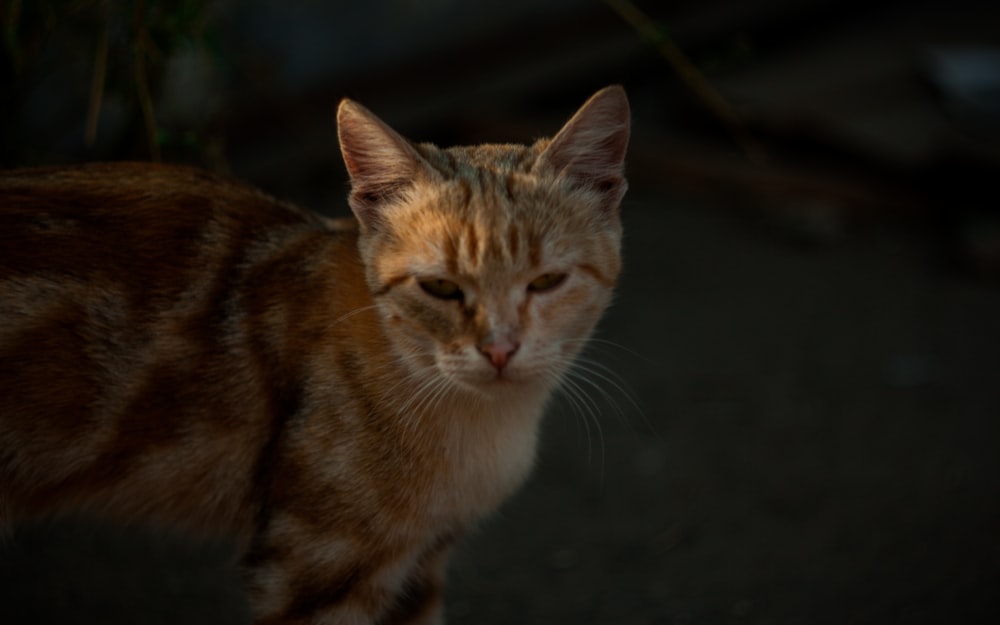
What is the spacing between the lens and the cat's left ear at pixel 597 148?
2592 mm

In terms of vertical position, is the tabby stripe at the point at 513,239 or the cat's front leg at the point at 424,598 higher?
the tabby stripe at the point at 513,239

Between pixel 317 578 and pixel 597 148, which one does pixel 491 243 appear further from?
pixel 317 578

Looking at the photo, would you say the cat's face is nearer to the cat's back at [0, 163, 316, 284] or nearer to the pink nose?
the pink nose

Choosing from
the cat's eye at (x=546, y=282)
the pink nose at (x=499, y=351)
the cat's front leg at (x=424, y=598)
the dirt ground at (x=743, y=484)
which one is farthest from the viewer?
the dirt ground at (x=743, y=484)

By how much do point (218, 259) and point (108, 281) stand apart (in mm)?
265

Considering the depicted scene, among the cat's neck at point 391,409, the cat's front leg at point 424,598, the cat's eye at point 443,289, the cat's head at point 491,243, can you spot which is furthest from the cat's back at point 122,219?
the cat's front leg at point 424,598

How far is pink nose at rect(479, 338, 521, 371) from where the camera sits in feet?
8.00

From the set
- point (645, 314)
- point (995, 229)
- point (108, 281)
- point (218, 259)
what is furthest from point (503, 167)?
point (995, 229)

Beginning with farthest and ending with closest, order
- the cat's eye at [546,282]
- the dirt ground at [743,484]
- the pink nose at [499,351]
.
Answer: the dirt ground at [743,484]
the cat's eye at [546,282]
the pink nose at [499,351]

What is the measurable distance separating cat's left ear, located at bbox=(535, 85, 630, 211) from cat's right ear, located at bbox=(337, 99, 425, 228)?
326 millimetres

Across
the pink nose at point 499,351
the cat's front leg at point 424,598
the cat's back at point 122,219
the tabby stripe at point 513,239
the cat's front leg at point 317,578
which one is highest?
the cat's back at point 122,219

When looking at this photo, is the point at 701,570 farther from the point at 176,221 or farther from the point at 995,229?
the point at 995,229

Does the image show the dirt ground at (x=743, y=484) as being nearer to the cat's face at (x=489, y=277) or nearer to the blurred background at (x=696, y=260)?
the blurred background at (x=696, y=260)

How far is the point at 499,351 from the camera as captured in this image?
2441 millimetres
